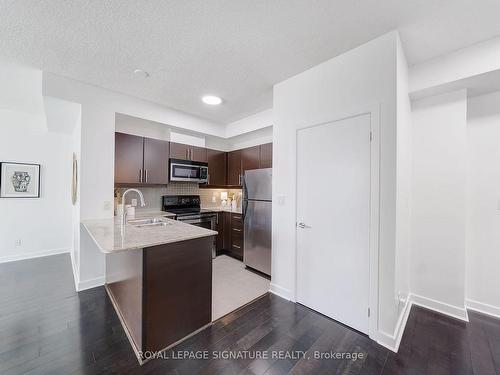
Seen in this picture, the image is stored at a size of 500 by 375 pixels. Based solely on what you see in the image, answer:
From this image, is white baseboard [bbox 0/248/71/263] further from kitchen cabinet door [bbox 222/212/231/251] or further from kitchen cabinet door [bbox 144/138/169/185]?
kitchen cabinet door [bbox 222/212/231/251]

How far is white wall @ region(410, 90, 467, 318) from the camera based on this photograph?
7.34 ft

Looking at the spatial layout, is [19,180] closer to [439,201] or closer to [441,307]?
[439,201]

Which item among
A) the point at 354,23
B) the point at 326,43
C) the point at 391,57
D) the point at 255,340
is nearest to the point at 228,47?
the point at 326,43

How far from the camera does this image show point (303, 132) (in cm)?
241

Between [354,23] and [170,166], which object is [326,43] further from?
[170,166]

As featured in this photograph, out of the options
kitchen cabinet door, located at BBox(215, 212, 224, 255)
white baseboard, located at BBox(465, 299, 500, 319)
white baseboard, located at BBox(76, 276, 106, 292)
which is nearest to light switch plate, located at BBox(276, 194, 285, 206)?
kitchen cabinet door, located at BBox(215, 212, 224, 255)

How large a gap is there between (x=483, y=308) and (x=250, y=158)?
361 centimetres

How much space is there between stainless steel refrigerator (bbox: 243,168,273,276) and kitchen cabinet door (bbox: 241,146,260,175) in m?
0.48

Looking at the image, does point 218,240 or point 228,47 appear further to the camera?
point 218,240

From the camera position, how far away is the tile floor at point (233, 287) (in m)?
2.37

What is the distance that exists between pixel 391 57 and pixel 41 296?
4.47 metres

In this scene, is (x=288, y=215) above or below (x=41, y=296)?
above

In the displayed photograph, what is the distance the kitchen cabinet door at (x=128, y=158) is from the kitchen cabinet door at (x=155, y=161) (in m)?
0.08

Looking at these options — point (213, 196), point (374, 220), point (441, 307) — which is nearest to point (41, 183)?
point (213, 196)
